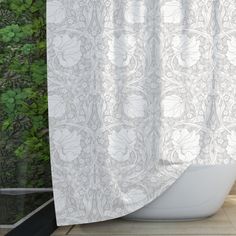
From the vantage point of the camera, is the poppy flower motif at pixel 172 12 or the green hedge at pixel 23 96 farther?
the poppy flower motif at pixel 172 12

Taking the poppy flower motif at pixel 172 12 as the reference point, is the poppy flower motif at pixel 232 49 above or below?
below

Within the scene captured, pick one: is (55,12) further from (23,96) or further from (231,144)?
(231,144)

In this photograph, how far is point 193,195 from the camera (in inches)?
94.3

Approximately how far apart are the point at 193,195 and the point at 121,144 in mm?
437

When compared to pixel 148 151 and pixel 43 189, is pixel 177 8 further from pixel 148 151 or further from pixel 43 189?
pixel 43 189

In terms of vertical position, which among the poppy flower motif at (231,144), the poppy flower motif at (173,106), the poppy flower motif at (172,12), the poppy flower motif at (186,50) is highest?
the poppy flower motif at (172,12)

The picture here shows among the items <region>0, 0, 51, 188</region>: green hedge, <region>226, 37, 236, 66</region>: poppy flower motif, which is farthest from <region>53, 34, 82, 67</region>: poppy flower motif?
<region>226, 37, 236, 66</region>: poppy flower motif

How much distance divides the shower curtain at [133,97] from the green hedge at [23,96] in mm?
128

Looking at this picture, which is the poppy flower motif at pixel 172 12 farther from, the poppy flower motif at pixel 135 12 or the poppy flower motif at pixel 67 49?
the poppy flower motif at pixel 67 49

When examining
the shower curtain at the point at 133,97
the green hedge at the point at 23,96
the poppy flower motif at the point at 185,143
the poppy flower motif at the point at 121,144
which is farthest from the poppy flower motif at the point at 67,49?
the poppy flower motif at the point at 185,143

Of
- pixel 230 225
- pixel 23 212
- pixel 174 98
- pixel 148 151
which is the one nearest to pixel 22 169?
pixel 23 212

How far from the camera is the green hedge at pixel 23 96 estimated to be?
2.03 metres

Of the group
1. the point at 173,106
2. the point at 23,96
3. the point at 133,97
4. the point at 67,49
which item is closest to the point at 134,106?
the point at 133,97

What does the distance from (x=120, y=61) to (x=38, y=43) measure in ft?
1.43
